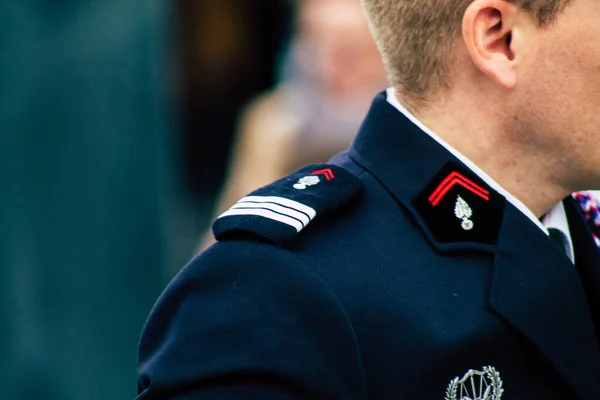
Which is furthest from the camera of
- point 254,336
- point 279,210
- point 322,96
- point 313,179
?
point 322,96

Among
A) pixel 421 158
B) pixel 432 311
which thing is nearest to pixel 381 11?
pixel 421 158

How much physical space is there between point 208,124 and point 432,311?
16.5ft

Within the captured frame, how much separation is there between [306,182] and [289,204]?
3.5 inches

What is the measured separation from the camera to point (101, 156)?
393 centimetres

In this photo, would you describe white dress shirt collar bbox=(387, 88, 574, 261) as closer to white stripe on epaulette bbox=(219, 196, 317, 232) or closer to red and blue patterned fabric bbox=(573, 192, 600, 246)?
red and blue patterned fabric bbox=(573, 192, 600, 246)

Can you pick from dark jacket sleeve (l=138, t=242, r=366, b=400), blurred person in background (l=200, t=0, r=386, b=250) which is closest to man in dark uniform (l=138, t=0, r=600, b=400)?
dark jacket sleeve (l=138, t=242, r=366, b=400)

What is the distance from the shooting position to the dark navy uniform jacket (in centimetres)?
155

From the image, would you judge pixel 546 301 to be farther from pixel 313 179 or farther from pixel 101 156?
pixel 101 156

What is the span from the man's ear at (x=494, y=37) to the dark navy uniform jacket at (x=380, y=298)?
0.15 metres

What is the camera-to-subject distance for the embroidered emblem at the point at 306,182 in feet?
5.76

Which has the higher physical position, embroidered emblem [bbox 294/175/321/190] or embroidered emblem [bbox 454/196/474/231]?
embroidered emblem [bbox 294/175/321/190]

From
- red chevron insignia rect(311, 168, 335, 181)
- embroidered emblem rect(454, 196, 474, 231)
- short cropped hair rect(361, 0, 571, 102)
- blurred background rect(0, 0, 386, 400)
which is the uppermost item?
short cropped hair rect(361, 0, 571, 102)

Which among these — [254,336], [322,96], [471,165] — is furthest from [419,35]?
[322,96]

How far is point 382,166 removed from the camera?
1.82 meters
